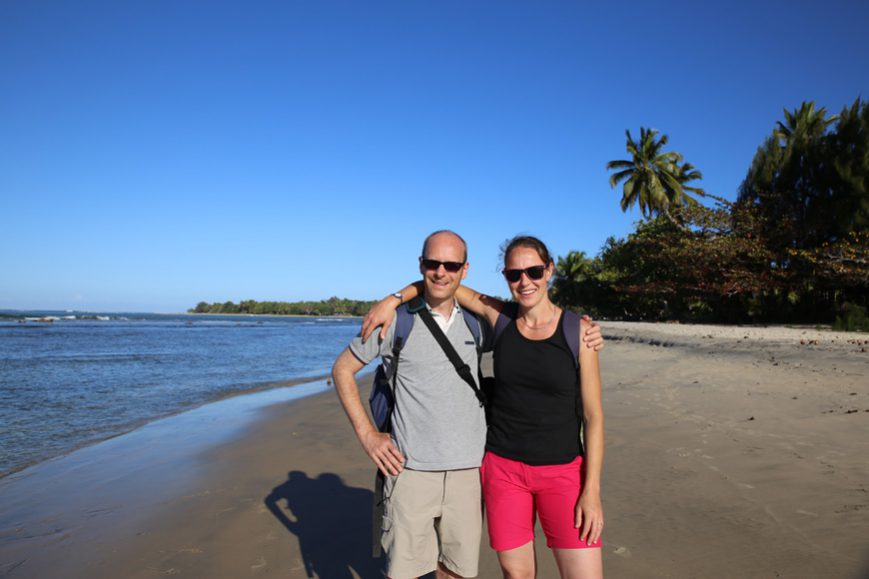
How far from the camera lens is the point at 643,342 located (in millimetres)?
16859

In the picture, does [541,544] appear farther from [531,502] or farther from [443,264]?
[443,264]

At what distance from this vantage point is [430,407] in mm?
2527

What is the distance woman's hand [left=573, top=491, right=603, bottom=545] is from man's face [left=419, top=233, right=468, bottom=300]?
1.09 meters

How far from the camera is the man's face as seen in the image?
2662 mm

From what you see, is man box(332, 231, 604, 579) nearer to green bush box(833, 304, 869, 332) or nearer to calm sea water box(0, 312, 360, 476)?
calm sea water box(0, 312, 360, 476)

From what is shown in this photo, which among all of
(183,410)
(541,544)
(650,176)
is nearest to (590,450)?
(541,544)

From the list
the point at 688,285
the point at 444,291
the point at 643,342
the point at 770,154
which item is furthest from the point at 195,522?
the point at 770,154

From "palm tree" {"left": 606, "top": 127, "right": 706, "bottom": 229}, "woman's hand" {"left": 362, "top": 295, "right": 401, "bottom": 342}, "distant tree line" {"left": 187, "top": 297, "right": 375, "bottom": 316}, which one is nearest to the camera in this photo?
"woman's hand" {"left": 362, "top": 295, "right": 401, "bottom": 342}

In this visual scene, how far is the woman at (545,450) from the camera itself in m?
2.38

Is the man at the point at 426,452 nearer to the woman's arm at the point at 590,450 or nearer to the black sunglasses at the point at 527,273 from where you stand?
the black sunglasses at the point at 527,273

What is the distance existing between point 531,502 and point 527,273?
1.05m

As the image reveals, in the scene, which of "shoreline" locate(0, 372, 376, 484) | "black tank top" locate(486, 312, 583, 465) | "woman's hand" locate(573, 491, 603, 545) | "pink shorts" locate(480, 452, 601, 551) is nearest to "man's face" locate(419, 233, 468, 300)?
"black tank top" locate(486, 312, 583, 465)

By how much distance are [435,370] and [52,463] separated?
6.64m

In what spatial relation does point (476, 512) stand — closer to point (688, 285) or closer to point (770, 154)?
point (688, 285)
